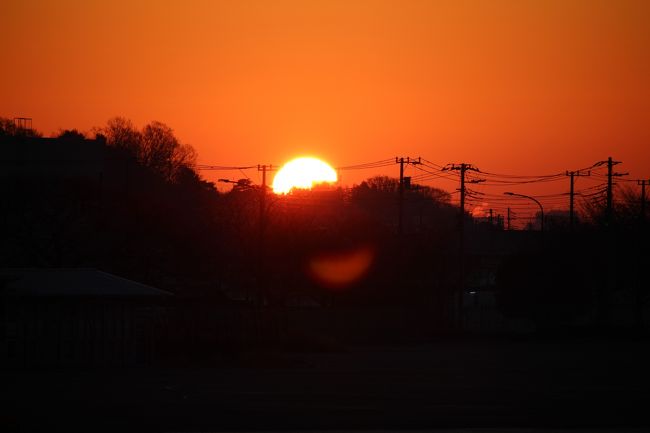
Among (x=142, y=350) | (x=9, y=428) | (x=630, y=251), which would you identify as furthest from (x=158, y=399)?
(x=630, y=251)

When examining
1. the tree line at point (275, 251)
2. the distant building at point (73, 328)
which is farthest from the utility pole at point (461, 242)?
the distant building at point (73, 328)

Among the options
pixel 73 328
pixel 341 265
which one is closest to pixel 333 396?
pixel 73 328

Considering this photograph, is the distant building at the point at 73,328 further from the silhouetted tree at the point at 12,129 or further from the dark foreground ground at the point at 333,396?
the silhouetted tree at the point at 12,129

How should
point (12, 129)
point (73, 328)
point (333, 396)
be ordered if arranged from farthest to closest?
point (12, 129)
point (73, 328)
point (333, 396)

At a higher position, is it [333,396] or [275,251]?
[275,251]

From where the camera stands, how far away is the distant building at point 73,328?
110 ft

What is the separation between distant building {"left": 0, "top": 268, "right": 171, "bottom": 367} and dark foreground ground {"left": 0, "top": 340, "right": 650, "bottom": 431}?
1335mm

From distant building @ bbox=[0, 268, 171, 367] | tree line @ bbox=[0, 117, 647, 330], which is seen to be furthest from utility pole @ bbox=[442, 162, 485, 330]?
distant building @ bbox=[0, 268, 171, 367]

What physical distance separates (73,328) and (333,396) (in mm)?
13596

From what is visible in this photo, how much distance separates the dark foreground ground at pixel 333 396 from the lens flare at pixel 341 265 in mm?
23888

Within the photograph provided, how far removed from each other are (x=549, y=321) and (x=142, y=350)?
127 feet

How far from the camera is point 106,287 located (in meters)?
36.5

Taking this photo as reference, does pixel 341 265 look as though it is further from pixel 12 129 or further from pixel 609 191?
pixel 12 129

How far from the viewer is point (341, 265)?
63719 mm
